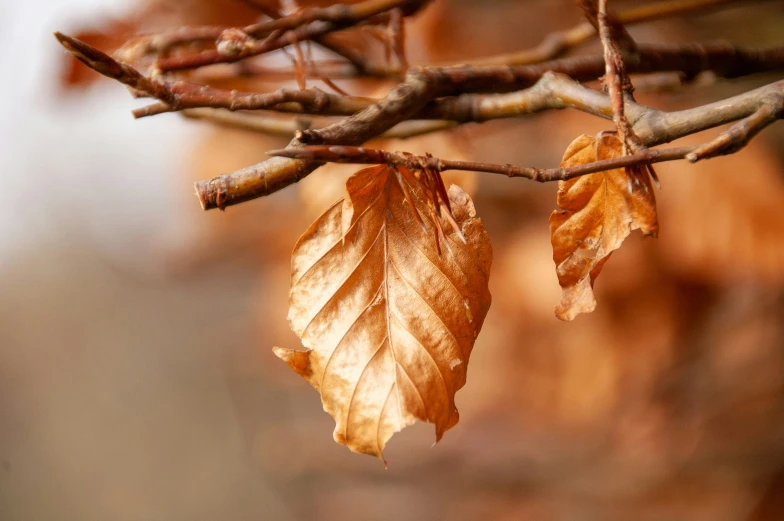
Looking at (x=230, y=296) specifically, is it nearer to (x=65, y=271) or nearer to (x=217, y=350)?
(x=217, y=350)

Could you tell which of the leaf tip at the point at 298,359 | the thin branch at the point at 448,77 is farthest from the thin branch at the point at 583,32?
the leaf tip at the point at 298,359

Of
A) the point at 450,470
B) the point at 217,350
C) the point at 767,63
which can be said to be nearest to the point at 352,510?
the point at 450,470

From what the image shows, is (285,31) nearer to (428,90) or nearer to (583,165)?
(428,90)

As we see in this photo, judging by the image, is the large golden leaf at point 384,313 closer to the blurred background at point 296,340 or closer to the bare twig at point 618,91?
the bare twig at point 618,91

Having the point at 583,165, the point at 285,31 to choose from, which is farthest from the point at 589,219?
the point at 285,31

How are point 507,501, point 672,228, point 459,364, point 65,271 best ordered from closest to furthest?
point 459,364 < point 672,228 < point 507,501 < point 65,271

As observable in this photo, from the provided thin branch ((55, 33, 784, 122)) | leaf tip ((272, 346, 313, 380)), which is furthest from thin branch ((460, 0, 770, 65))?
leaf tip ((272, 346, 313, 380))

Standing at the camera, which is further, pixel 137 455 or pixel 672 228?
pixel 137 455

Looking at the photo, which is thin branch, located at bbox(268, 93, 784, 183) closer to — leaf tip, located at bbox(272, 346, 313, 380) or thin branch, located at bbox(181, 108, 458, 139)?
leaf tip, located at bbox(272, 346, 313, 380)

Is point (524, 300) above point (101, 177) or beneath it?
beneath
